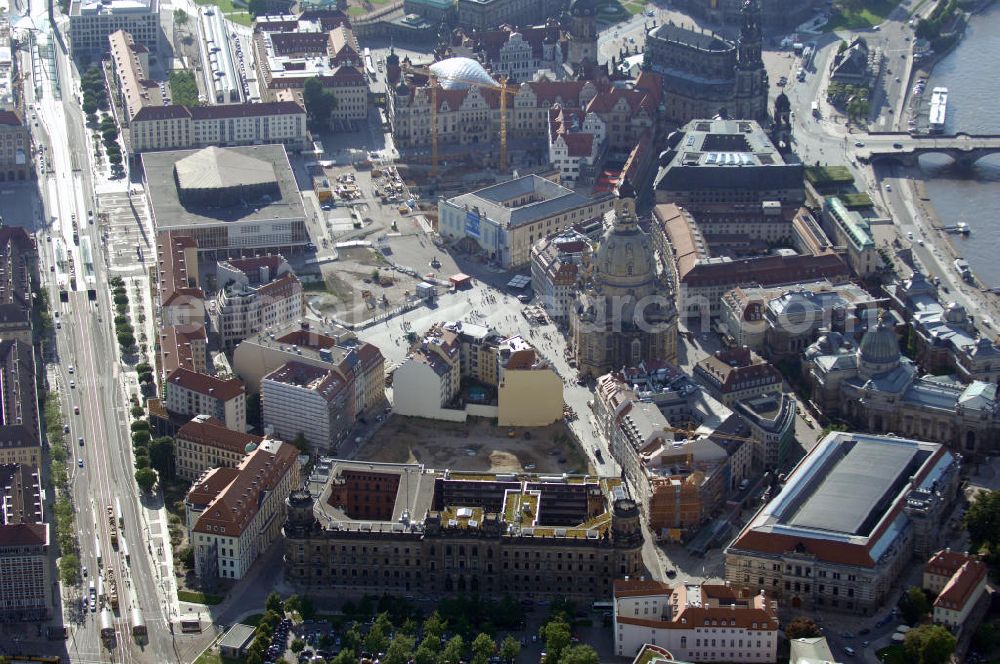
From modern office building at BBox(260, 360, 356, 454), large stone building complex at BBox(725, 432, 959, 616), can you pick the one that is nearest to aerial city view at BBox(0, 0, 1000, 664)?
large stone building complex at BBox(725, 432, 959, 616)

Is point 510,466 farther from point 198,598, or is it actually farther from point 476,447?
point 198,598

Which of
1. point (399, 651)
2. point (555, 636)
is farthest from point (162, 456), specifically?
point (555, 636)

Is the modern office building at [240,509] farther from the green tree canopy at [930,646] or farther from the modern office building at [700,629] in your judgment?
the green tree canopy at [930,646]

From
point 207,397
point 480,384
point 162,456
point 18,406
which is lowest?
point 162,456

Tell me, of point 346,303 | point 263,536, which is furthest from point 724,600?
point 346,303

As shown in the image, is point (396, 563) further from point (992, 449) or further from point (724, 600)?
point (992, 449)

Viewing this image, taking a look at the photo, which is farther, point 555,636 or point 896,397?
point 896,397
